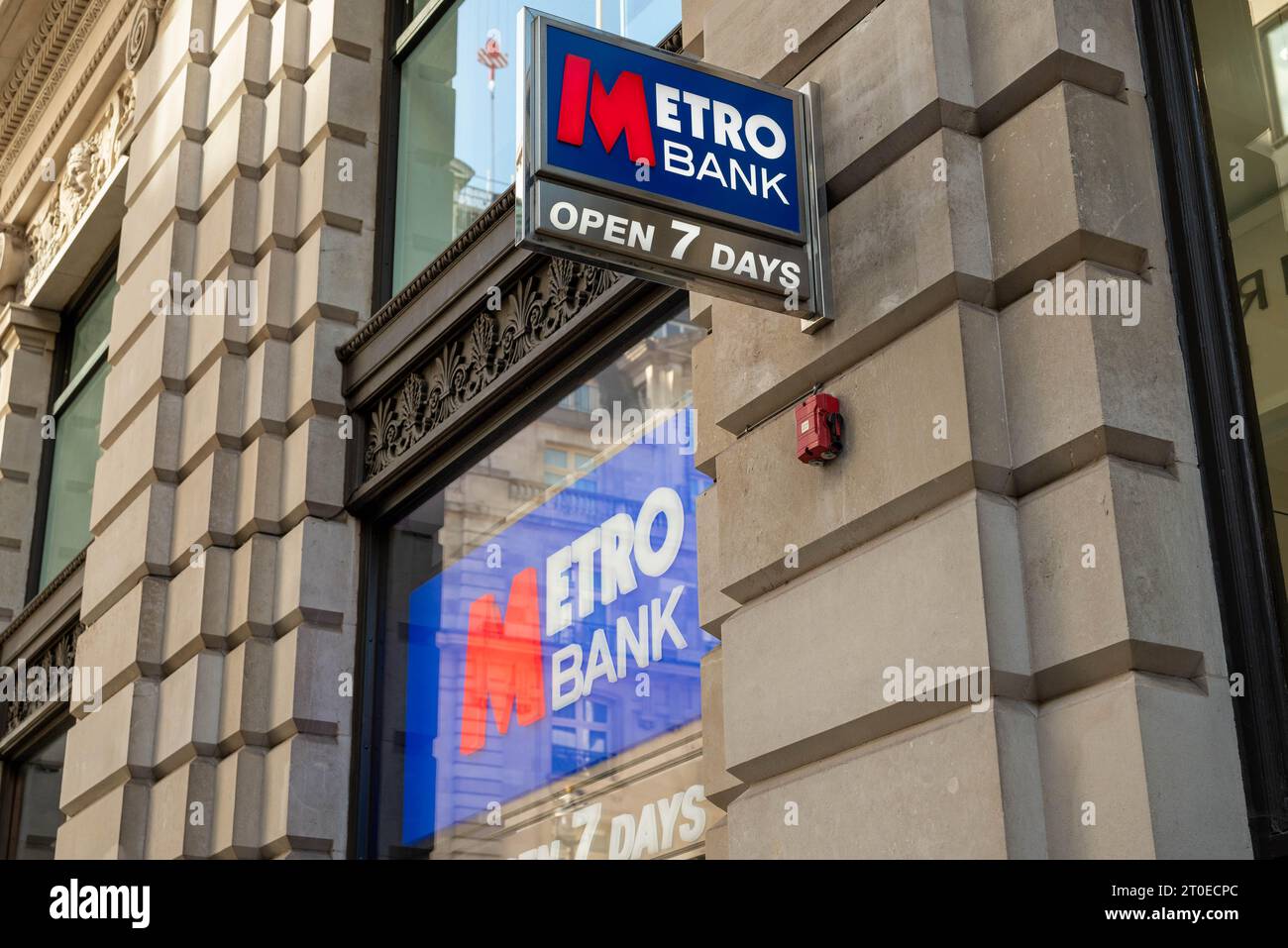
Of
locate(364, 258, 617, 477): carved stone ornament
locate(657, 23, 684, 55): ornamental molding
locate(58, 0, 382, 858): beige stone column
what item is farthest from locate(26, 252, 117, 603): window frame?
locate(657, 23, 684, 55): ornamental molding

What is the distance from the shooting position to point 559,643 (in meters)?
9.50

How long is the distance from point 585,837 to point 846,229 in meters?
3.49

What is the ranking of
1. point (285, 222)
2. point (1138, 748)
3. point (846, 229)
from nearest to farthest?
point (1138, 748) → point (846, 229) → point (285, 222)

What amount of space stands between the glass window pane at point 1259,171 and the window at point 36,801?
457 inches

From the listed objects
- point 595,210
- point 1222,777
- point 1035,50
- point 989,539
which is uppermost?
point 1035,50

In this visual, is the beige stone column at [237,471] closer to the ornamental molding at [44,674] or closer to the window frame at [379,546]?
the window frame at [379,546]

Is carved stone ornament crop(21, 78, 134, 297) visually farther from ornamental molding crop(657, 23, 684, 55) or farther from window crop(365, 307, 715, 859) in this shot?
ornamental molding crop(657, 23, 684, 55)

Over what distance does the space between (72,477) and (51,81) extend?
4160mm

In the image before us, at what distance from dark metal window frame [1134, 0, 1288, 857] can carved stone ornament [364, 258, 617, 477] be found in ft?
11.1

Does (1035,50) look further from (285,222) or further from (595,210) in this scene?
(285,222)

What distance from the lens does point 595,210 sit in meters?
6.45

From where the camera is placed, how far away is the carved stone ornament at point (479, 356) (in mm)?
9766

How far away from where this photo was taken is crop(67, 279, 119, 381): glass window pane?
56.6 feet
